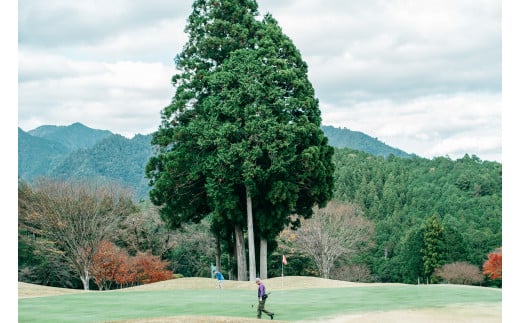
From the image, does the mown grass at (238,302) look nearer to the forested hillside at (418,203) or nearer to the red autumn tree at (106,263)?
the red autumn tree at (106,263)

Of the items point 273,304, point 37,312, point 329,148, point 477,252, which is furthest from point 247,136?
point 477,252

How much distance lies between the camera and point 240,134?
35.4m

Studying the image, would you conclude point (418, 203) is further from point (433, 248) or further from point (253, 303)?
point (253, 303)

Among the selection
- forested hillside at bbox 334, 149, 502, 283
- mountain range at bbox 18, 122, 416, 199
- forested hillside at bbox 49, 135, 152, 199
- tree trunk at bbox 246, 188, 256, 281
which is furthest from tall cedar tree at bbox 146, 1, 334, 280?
forested hillside at bbox 49, 135, 152, 199

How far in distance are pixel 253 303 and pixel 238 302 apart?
27.6 inches

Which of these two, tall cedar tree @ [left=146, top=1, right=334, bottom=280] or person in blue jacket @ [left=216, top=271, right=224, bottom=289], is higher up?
tall cedar tree @ [left=146, top=1, right=334, bottom=280]

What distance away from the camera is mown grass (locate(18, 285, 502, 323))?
886 inches

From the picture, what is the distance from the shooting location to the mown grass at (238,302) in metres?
22.5

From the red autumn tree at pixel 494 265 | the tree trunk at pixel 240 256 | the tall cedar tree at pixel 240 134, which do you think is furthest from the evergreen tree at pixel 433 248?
the tree trunk at pixel 240 256

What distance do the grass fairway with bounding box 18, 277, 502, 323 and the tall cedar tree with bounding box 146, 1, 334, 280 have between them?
18.9 ft

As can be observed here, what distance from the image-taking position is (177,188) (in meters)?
37.8

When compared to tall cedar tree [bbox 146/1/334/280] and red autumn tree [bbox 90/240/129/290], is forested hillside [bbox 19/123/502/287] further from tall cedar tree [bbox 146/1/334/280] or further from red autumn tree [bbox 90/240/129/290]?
tall cedar tree [bbox 146/1/334/280]

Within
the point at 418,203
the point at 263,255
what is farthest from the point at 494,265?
the point at 263,255
